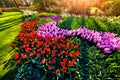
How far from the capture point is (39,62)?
6898mm

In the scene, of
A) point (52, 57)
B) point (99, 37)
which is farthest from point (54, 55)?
point (99, 37)

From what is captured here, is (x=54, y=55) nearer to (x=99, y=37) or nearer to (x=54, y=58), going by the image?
(x=54, y=58)

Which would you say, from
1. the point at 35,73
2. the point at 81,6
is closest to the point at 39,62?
the point at 35,73

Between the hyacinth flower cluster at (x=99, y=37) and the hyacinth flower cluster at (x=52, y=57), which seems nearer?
the hyacinth flower cluster at (x=52, y=57)

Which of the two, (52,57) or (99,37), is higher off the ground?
(99,37)

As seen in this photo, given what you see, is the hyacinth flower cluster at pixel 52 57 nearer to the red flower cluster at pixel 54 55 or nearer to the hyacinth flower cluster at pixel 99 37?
the red flower cluster at pixel 54 55

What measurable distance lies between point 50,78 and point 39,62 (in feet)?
2.28

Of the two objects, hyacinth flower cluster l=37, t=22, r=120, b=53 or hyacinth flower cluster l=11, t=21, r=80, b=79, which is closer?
hyacinth flower cluster l=11, t=21, r=80, b=79

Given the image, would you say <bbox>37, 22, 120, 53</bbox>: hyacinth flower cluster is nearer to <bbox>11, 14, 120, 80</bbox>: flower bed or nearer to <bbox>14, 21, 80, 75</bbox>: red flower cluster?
<bbox>11, 14, 120, 80</bbox>: flower bed

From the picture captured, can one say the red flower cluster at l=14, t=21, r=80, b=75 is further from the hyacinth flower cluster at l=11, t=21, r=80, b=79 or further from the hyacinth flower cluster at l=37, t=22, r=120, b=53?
the hyacinth flower cluster at l=37, t=22, r=120, b=53

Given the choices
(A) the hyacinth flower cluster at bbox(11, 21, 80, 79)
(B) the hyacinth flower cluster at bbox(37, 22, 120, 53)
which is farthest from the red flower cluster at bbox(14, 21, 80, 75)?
(B) the hyacinth flower cluster at bbox(37, 22, 120, 53)

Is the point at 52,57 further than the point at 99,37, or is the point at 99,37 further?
the point at 99,37

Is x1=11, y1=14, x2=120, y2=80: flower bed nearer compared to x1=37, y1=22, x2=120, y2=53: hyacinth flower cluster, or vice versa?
x1=11, y1=14, x2=120, y2=80: flower bed

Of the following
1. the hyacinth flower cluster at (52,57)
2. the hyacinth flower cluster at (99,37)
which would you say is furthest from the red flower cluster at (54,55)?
the hyacinth flower cluster at (99,37)
